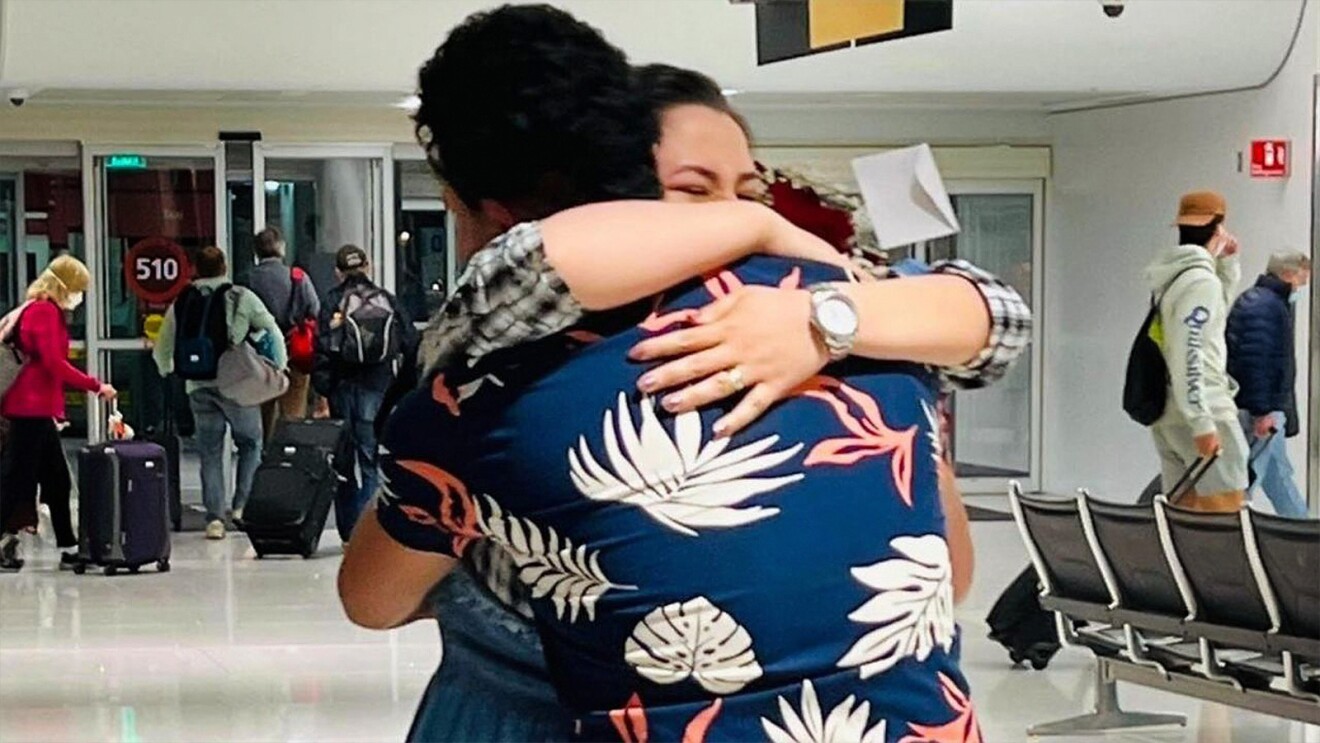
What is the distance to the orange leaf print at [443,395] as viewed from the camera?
1.39 m

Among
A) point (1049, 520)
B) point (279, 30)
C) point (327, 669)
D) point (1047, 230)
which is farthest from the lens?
point (1047, 230)

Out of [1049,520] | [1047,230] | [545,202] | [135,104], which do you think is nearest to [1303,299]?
[1047,230]

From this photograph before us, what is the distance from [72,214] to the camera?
579 inches

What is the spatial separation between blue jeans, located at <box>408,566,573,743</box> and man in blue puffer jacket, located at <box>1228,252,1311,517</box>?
31.5 feet

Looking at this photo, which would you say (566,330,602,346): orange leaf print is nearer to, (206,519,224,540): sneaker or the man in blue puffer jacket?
the man in blue puffer jacket

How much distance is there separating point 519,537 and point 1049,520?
5.20 m

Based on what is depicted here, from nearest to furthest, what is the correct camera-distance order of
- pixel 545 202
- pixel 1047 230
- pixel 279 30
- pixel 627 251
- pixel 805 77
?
pixel 627 251 < pixel 545 202 < pixel 279 30 < pixel 805 77 < pixel 1047 230

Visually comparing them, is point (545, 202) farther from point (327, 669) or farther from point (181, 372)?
point (181, 372)

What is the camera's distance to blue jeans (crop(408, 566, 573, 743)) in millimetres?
1446

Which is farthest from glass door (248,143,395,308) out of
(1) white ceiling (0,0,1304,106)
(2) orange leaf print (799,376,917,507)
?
(2) orange leaf print (799,376,917,507)

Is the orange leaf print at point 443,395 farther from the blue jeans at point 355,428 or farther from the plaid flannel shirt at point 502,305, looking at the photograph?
the blue jeans at point 355,428

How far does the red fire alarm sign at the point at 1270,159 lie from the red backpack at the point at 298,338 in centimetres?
619

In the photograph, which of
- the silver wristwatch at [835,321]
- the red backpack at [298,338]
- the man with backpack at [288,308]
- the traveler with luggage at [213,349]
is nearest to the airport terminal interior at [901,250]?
the traveler with luggage at [213,349]

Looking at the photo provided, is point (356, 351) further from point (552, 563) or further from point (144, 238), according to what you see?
point (552, 563)
